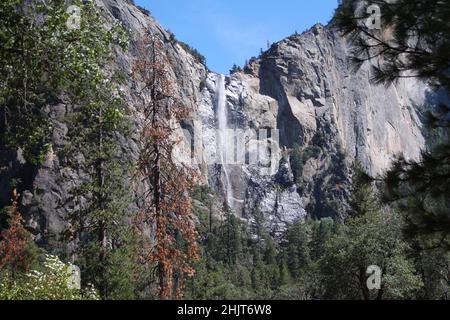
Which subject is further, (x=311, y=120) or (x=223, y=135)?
(x=311, y=120)

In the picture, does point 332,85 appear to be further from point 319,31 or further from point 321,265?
point 321,265

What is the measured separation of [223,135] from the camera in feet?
495

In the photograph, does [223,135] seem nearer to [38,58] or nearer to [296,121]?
[296,121]

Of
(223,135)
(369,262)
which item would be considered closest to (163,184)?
(369,262)

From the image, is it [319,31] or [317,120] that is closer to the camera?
[317,120]

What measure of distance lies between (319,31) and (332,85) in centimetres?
1778

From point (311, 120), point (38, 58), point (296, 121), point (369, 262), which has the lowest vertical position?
point (369, 262)

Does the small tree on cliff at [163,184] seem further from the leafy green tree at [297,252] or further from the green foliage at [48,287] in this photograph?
the leafy green tree at [297,252]

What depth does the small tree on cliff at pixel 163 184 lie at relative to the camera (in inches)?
605

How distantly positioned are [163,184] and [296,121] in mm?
137797

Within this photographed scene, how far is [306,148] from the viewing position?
151 meters

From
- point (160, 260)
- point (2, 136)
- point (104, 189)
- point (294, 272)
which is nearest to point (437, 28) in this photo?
point (2, 136)

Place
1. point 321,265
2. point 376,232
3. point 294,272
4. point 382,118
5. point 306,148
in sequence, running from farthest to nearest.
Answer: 1. point 382,118
2. point 306,148
3. point 294,272
4. point 321,265
5. point 376,232

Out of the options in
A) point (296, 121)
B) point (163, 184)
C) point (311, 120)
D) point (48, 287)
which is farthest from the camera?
point (311, 120)
